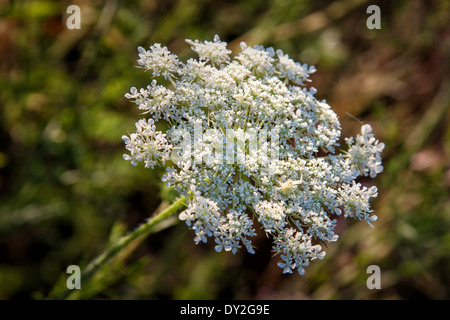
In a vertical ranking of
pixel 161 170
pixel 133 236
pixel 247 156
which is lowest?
pixel 133 236

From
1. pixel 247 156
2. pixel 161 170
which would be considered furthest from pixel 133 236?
pixel 161 170

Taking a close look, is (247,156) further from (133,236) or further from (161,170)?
(161,170)

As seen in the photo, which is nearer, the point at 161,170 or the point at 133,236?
the point at 133,236

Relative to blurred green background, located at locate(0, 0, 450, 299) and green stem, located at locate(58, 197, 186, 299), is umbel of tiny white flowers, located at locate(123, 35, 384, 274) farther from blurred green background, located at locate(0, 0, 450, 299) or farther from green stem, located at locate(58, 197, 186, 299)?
blurred green background, located at locate(0, 0, 450, 299)

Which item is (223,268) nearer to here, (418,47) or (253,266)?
(253,266)

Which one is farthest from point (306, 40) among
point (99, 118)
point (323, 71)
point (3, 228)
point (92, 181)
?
point (3, 228)

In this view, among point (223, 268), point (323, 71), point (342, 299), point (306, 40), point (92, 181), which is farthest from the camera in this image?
point (323, 71)

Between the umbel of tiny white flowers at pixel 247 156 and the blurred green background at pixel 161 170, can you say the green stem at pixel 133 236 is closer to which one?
the umbel of tiny white flowers at pixel 247 156
